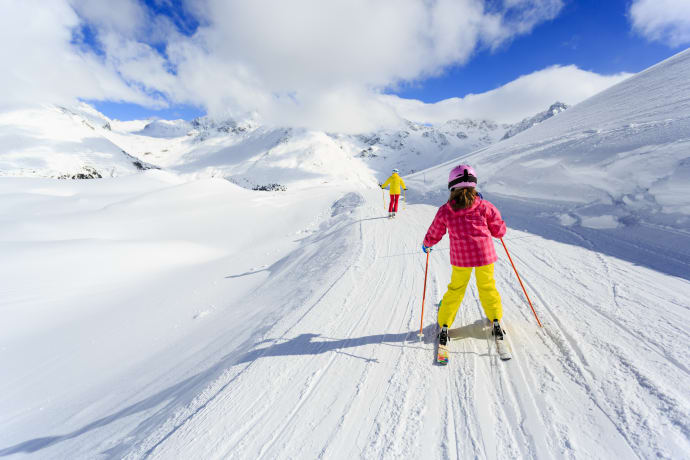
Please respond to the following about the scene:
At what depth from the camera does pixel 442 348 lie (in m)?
2.97

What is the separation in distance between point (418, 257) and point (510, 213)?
15.6ft

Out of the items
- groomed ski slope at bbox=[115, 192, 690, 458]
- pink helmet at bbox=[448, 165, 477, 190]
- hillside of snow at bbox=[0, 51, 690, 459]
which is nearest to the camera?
groomed ski slope at bbox=[115, 192, 690, 458]

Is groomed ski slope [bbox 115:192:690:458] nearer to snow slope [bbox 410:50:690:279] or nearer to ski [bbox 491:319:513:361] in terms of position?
ski [bbox 491:319:513:361]

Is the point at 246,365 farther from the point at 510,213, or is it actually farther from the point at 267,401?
the point at 510,213

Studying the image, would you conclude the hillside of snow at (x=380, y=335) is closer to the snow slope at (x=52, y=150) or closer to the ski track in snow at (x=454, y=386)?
the ski track in snow at (x=454, y=386)

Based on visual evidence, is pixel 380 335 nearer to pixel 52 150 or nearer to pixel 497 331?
pixel 497 331

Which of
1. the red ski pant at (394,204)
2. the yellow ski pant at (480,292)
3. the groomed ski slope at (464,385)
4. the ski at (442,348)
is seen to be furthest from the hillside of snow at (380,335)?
the red ski pant at (394,204)

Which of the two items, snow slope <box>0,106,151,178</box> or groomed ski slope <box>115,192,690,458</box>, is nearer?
groomed ski slope <box>115,192,690,458</box>

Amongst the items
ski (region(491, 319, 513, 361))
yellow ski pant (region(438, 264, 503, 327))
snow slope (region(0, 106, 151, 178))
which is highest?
snow slope (region(0, 106, 151, 178))

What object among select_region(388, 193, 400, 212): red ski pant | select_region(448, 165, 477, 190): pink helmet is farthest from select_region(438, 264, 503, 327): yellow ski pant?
select_region(388, 193, 400, 212): red ski pant

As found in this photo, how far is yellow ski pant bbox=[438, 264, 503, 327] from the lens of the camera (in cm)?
308

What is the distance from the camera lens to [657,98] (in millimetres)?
10742

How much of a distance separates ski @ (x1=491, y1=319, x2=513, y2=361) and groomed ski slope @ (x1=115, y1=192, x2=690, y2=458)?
0.07 metres

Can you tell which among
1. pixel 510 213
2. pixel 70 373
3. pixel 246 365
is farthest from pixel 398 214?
pixel 70 373
